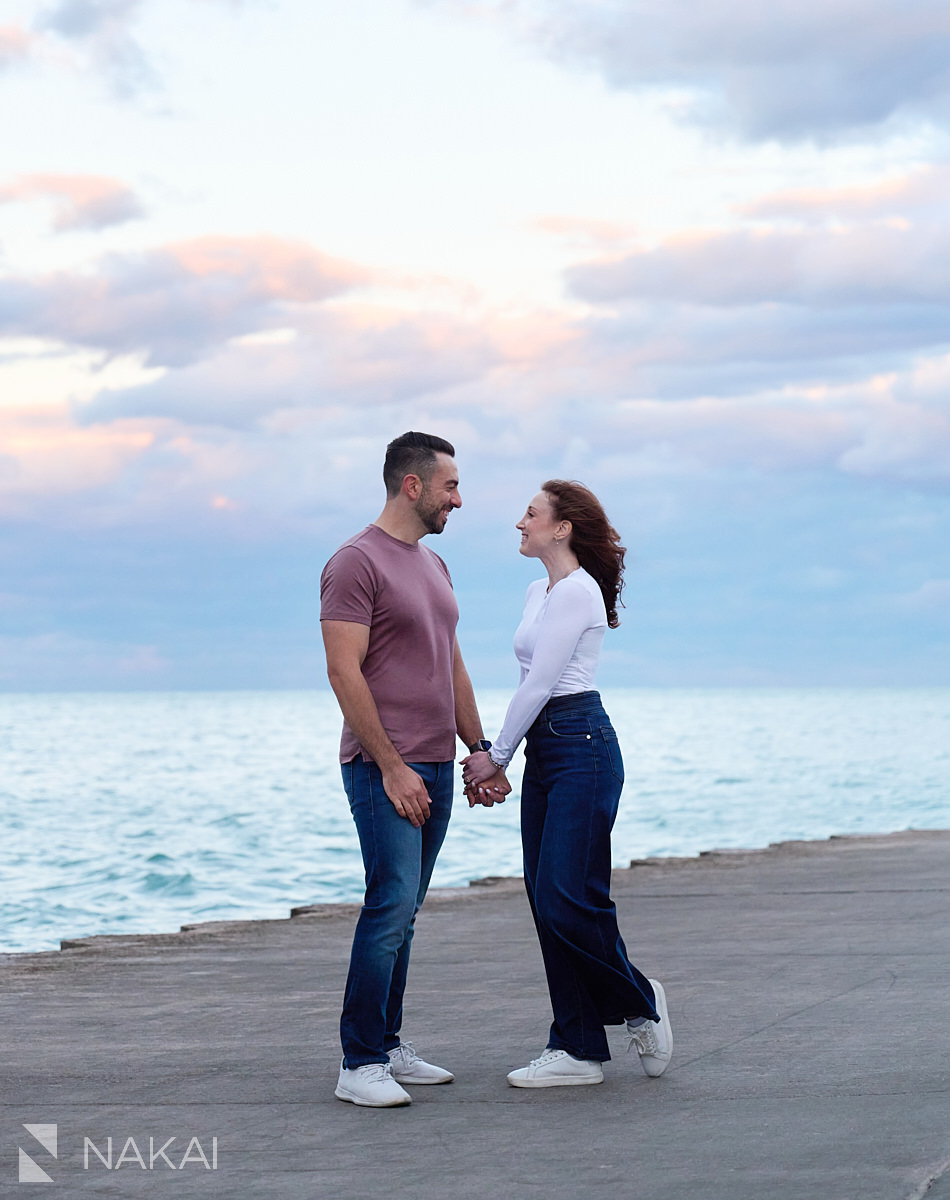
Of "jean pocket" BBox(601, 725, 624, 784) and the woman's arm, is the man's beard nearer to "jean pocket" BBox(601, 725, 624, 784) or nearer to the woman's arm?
the woman's arm

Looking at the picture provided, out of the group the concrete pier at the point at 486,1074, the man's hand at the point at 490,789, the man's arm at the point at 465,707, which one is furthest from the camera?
the man's arm at the point at 465,707

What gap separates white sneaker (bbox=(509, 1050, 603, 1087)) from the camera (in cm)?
561

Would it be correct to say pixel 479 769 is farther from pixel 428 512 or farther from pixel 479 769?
pixel 428 512

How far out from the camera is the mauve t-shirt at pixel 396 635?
218 inches

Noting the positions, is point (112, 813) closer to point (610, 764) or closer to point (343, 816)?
point (343, 816)

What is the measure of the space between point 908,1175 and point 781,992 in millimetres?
3144

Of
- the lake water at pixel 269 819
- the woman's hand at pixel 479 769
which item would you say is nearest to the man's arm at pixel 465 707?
the woman's hand at pixel 479 769

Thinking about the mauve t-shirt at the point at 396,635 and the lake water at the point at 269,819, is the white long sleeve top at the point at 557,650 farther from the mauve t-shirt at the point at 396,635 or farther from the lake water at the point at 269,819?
the lake water at the point at 269,819

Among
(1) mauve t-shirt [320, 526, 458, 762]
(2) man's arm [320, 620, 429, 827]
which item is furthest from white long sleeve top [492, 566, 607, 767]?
(2) man's arm [320, 620, 429, 827]

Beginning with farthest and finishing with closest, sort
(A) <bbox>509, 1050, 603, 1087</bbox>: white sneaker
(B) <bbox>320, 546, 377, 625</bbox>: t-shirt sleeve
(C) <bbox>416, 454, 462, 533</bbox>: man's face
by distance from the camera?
1. (C) <bbox>416, 454, 462, 533</bbox>: man's face
2. (A) <bbox>509, 1050, 603, 1087</bbox>: white sneaker
3. (B) <bbox>320, 546, 377, 625</bbox>: t-shirt sleeve

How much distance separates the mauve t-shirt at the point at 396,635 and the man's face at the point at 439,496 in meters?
0.14

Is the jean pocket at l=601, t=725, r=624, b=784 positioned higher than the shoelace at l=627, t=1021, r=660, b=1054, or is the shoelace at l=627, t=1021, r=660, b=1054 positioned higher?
the jean pocket at l=601, t=725, r=624, b=784

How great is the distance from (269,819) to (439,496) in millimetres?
34589

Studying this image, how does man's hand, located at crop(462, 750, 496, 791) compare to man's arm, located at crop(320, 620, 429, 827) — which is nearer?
man's arm, located at crop(320, 620, 429, 827)
